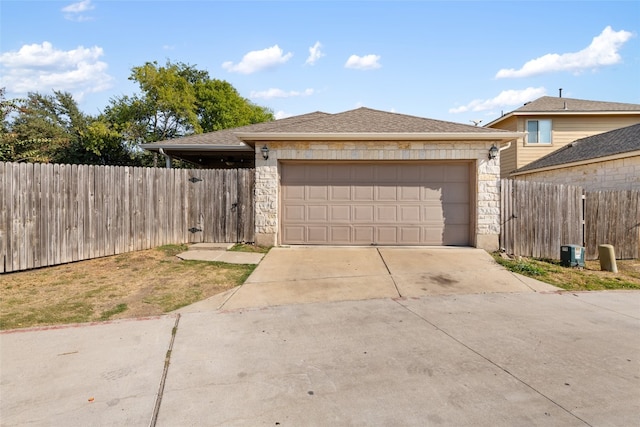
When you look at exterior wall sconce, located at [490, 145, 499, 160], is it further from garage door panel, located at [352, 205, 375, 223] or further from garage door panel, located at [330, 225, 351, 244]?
garage door panel, located at [330, 225, 351, 244]

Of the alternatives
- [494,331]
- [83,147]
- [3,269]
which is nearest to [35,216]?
[3,269]

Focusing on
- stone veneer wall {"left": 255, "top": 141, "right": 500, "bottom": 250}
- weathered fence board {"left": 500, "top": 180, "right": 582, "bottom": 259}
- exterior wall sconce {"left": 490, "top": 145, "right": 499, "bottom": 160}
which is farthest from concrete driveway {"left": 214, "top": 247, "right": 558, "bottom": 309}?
exterior wall sconce {"left": 490, "top": 145, "right": 499, "bottom": 160}

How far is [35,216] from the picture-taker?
21.7 ft

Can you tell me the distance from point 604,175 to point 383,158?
8053mm

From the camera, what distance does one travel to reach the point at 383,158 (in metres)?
8.92

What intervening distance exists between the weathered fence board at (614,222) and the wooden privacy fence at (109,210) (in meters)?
8.79

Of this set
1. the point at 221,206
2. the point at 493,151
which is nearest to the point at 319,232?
the point at 221,206

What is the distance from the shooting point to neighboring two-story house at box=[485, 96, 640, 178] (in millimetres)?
16375

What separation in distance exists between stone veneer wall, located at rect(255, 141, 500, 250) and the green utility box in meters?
1.48

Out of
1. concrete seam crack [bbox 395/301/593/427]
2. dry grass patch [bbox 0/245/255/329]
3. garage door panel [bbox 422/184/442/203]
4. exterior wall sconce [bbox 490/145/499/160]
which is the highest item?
exterior wall sconce [bbox 490/145/499/160]

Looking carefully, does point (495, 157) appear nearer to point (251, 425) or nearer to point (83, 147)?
point (251, 425)

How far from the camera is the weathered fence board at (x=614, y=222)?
8.87 m

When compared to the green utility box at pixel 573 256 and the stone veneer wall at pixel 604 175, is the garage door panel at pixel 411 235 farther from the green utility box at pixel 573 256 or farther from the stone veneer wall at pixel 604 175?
the stone veneer wall at pixel 604 175

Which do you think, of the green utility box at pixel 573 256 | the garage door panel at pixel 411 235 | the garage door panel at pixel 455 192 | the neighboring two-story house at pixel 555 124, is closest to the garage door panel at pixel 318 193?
the garage door panel at pixel 411 235
